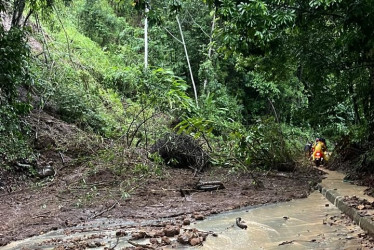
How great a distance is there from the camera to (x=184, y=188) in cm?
746

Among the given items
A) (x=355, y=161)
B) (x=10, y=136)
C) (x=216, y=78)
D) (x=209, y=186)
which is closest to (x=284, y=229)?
(x=209, y=186)

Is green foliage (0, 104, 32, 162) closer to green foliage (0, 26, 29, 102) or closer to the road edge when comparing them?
green foliage (0, 26, 29, 102)

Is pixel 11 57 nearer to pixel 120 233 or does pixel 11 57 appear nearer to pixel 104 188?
pixel 104 188

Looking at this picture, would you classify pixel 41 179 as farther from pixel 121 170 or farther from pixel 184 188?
pixel 184 188

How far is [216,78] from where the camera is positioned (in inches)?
803

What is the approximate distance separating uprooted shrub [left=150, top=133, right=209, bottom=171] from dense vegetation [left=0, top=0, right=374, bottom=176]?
0.28 meters

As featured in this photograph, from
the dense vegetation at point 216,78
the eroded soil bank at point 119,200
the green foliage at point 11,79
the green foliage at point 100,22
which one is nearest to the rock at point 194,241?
the eroded soil bank at point 119,200

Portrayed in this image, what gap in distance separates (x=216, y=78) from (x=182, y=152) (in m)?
11.3

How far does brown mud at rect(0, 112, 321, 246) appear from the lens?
5465 mm

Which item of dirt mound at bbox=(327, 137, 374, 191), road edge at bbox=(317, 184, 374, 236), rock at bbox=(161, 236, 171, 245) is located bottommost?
rock at bbox=(161, 236, 171, 245)

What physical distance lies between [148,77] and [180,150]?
2.19 meters

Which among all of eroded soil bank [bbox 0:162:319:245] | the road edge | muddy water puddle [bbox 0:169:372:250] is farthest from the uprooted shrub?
muddy water puddle [bbox 0:169:372:250]

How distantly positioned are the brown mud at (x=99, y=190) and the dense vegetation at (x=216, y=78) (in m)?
0.65

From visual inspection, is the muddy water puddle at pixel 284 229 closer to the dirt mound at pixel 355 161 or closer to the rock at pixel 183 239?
the rock at pixel 183 239
